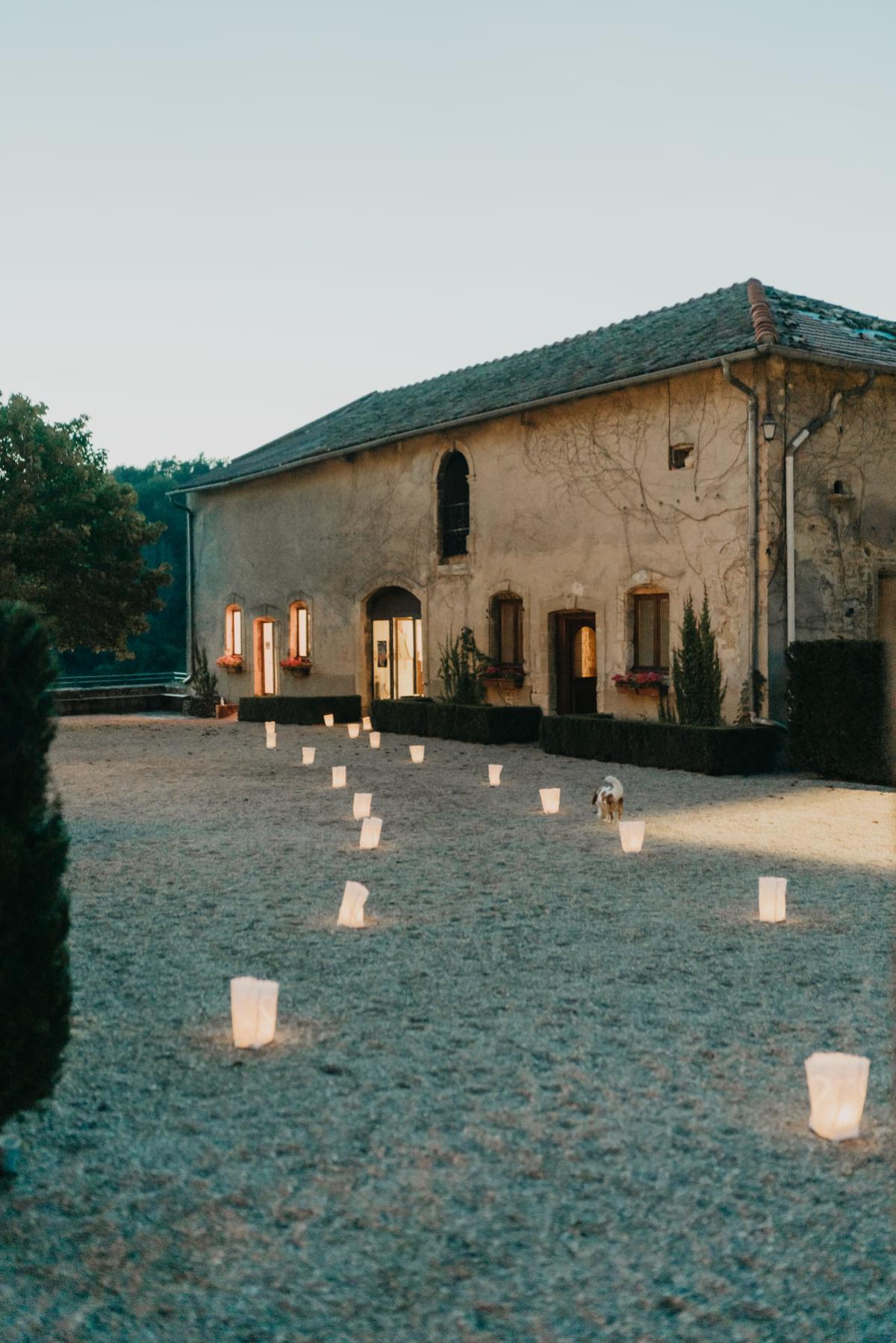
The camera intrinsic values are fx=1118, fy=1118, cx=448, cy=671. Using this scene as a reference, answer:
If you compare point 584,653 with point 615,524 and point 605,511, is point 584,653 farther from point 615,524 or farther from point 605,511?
point 605,511

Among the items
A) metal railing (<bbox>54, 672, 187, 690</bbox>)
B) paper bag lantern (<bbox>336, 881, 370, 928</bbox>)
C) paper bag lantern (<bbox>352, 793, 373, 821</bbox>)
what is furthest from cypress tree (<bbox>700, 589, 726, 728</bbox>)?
metal railing (<bbox>54, 672, 187, 690</bbox>)

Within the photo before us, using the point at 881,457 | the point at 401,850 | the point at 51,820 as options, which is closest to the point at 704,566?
the point at 881,457

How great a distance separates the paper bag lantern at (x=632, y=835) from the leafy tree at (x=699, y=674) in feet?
21.1

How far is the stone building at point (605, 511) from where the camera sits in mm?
14078

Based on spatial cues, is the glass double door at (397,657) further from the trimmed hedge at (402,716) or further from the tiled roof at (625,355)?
the tiled roof at (625,355)

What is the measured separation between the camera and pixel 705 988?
495cm

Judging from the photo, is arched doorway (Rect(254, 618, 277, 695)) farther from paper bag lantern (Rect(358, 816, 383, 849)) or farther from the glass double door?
paper bag lantern (Rect(358, 816, 383, 849))

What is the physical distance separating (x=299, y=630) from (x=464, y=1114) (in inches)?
785

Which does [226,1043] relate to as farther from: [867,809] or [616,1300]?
[867,809]

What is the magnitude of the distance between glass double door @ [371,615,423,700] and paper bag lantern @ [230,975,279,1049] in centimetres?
1561

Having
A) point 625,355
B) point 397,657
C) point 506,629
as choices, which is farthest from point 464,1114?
point 397,657

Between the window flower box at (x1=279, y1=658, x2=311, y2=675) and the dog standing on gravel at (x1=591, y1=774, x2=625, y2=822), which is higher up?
the window flower box at (x1=279, y1=658, x2=311, y2=675)

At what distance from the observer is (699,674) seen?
47.4 feet

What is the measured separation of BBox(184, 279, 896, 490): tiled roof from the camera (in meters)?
14.4
